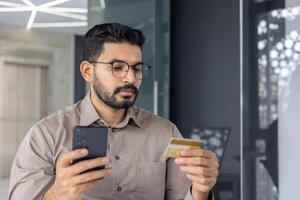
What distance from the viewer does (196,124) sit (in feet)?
11.0

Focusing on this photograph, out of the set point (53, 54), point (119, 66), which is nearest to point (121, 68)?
point (119, 66)

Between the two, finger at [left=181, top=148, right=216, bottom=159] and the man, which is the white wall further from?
finger at [left=181, top=148, right=216, bottom=159]

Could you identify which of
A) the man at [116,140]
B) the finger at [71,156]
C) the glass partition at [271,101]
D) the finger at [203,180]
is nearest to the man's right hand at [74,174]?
the finger at [71,156]

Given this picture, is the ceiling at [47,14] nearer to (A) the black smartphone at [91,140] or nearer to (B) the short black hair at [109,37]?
(B) the short black hair at [109,37]

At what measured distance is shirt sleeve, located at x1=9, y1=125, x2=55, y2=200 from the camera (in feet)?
4.21

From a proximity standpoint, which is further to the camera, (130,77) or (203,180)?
(130,77)

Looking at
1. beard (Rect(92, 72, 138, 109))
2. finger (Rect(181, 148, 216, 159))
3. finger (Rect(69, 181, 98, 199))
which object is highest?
beard (Rect(92, 72, 138, 109))

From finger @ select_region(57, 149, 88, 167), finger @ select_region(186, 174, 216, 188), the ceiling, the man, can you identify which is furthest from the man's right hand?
the ceiling

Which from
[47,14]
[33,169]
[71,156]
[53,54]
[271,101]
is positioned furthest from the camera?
[53,54]

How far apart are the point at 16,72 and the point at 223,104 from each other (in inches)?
62.3

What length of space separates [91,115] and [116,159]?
0.17m

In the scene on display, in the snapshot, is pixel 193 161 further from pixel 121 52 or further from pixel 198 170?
pixel 121 52

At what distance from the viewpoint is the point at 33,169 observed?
4.33 feet

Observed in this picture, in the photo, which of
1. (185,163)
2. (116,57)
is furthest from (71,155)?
(116,57)
